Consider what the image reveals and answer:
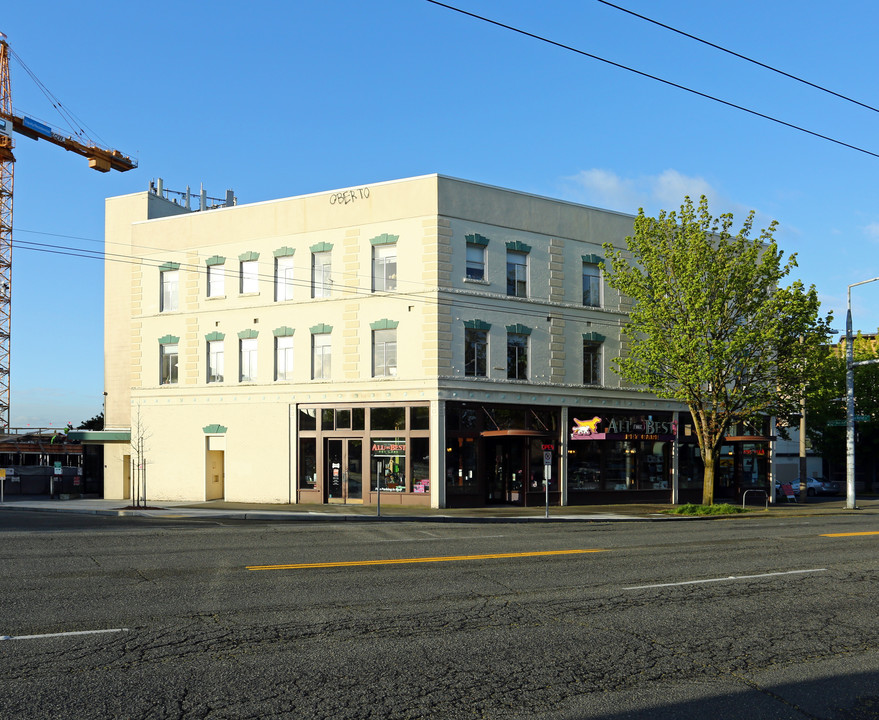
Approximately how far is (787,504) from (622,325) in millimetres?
12383

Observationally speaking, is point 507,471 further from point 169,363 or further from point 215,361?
point 169,363

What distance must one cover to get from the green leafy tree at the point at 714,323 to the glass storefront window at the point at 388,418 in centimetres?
850

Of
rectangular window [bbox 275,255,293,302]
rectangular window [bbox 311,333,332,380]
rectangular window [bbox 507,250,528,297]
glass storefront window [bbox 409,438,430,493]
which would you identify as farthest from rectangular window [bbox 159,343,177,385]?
rectangular window [bbox 507,250,528,297]

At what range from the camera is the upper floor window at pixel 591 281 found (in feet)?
112

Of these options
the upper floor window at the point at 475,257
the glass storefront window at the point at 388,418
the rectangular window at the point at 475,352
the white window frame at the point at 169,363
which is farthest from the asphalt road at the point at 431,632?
the white window frame at the point at 169,363

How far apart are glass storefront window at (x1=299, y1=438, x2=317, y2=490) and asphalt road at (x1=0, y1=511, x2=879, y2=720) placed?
1615 cm

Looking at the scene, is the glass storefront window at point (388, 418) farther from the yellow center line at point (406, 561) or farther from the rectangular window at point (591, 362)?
the yellow center line at point (406, 561)

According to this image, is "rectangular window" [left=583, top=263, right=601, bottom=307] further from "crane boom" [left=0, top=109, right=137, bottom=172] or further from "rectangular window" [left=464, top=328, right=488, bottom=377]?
"crane boom" [left=0, top=109, right=137, bottom=172]

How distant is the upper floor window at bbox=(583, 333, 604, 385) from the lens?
111ft

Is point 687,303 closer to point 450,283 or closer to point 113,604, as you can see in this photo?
point 450,283

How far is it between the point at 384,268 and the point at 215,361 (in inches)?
342

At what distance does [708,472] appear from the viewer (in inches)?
1222

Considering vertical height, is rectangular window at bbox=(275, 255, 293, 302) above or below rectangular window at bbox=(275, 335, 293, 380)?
above

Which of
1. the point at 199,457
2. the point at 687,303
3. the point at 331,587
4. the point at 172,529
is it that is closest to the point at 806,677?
the point at 331,587
